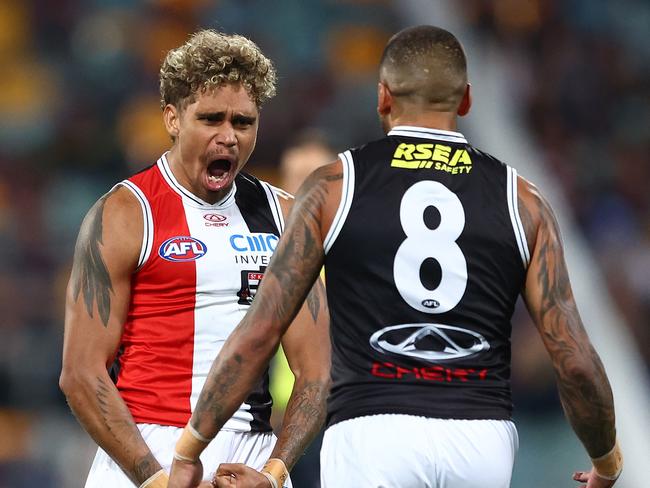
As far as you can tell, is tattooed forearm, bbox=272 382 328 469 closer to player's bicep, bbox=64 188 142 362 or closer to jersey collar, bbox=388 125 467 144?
player's bicep, bbox=64 188 142 362

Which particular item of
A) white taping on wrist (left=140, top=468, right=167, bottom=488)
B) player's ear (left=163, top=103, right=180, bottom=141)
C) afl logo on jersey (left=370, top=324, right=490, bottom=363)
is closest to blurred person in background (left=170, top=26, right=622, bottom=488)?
afl logo on jersey (left=370, top=324, right=490, bottom=363)

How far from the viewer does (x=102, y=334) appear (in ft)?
13.3

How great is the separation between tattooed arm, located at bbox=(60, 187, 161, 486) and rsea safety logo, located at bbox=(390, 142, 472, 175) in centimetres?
97

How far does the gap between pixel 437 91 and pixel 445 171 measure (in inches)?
9.8

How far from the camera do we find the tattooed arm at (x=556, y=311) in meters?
3.67

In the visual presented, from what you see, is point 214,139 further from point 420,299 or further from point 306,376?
point 420,299

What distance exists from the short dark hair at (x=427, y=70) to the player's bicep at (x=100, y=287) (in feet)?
3.31

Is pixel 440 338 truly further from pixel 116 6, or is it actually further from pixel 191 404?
pixel 116 6

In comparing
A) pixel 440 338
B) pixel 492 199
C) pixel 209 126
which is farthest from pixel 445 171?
pixel 209 126

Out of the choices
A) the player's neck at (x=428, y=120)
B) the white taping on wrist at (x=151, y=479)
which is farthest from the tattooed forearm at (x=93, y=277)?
the player's neck at (x=428, y=120)

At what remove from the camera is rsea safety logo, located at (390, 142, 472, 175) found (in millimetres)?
3664

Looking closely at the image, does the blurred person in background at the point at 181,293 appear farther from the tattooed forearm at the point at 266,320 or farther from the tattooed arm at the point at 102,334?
the tattooed forearm at the point at 266,320

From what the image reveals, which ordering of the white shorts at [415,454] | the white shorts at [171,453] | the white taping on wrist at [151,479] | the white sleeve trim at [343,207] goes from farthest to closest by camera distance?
the white shorts at [171,453]
the white taping on wrist at [151,479]
the white sleeve trim at [343,207]
the white shorts at [415,454]

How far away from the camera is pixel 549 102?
1137cm
